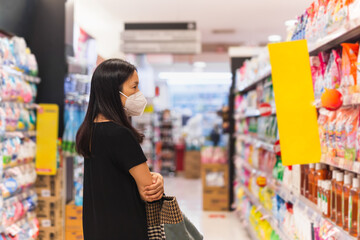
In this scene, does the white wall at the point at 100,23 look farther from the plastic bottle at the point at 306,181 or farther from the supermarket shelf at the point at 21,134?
the plastic bottle at the point at 306,181

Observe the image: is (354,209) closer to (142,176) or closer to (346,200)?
(346,200)

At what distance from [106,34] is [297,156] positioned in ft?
25.2

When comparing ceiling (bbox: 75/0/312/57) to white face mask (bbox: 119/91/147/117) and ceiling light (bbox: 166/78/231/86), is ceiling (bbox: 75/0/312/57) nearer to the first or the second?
white face mask (bbox: 119/91/147/117)

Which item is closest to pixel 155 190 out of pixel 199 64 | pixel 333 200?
pixel 333 200

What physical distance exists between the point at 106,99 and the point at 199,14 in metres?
6.67

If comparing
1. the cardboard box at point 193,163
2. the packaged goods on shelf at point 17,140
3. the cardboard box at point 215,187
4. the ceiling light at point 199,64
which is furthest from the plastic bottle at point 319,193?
the ceiling light at point 199,64

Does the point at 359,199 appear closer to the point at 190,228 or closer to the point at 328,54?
the point at 190,228


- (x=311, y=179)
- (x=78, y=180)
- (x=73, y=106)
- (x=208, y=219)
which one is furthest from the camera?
(x=208, y=219)

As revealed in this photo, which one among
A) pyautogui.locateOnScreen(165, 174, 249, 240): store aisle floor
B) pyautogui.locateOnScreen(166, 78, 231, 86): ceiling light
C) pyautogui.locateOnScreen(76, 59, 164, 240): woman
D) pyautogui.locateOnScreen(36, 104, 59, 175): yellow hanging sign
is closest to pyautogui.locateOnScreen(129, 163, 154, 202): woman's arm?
pyautogui.locateOnScreen(76, 59, 164, 240): woman

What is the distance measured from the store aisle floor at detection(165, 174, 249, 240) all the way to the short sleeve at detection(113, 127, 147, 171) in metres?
4.11

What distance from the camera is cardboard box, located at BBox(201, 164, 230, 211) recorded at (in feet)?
25.3

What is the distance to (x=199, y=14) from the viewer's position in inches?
327

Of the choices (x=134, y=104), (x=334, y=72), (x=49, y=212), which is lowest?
(x=49, y=212)

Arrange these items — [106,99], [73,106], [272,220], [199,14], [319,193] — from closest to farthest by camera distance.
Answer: [106,99], [319,193], [272,220], [73,106], [199,14]
